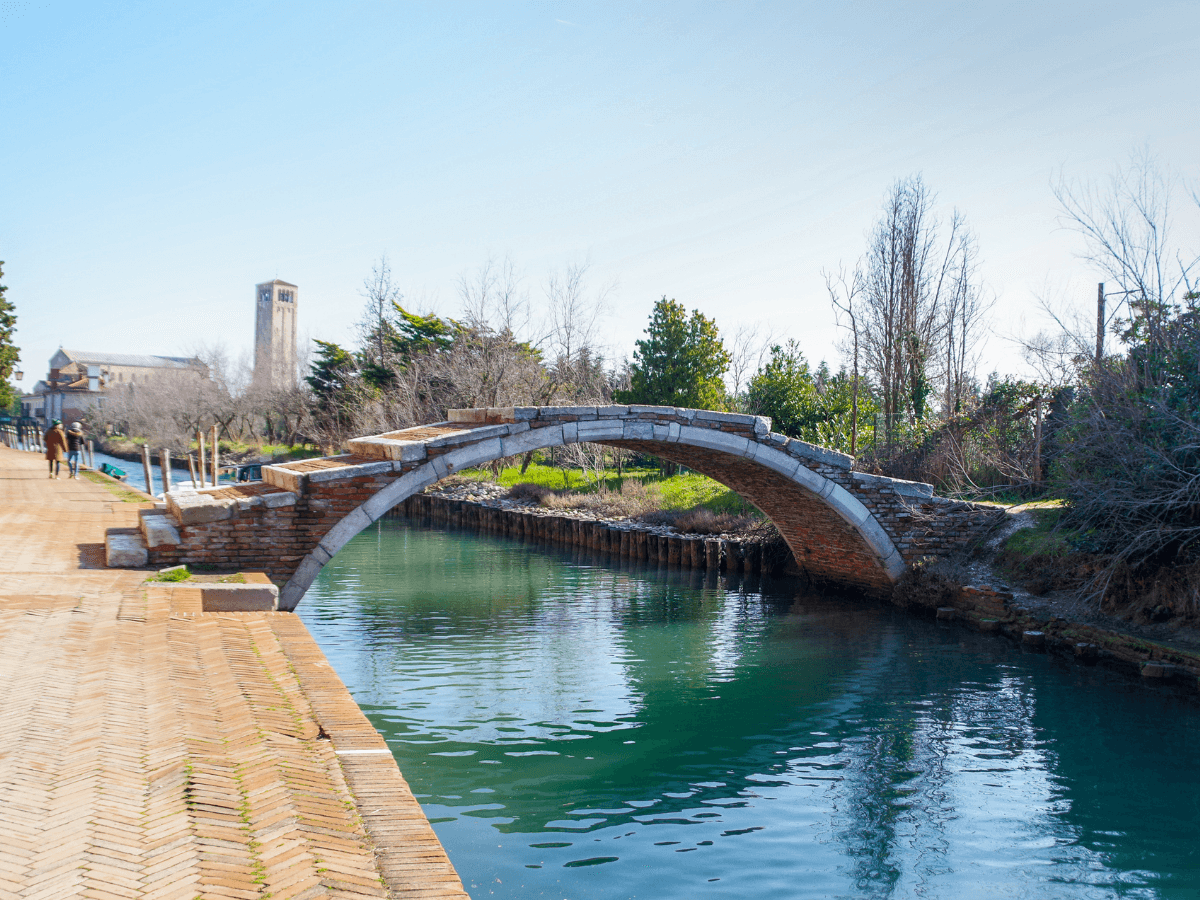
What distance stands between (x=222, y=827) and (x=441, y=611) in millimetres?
11764

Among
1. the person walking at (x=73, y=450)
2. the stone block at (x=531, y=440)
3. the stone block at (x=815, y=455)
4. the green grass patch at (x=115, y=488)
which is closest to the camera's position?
the stone block at (x=531, y=440)

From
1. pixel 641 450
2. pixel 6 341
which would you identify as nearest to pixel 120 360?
pixel 6 341

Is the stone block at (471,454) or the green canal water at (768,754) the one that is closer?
the green canal water at (768,754)

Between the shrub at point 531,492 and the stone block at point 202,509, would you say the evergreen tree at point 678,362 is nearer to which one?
the shrub at point 531,492

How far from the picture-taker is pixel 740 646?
523 inches

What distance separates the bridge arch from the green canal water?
149 cm

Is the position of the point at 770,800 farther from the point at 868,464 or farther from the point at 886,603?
the point at 868,464

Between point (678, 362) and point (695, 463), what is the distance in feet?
38.2

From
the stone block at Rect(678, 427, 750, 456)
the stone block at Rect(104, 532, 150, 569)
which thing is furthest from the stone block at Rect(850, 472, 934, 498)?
the stone block at Rect(104, 532, 150, 569)

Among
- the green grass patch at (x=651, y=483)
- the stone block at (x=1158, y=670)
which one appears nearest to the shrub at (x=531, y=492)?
the green grass patch at (x=651, y=483)

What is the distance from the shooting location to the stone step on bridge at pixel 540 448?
35.6 ft

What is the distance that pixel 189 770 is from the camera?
4.32 m

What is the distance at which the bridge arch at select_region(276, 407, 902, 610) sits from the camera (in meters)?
12.0

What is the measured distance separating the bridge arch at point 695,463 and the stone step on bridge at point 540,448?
0.02m
